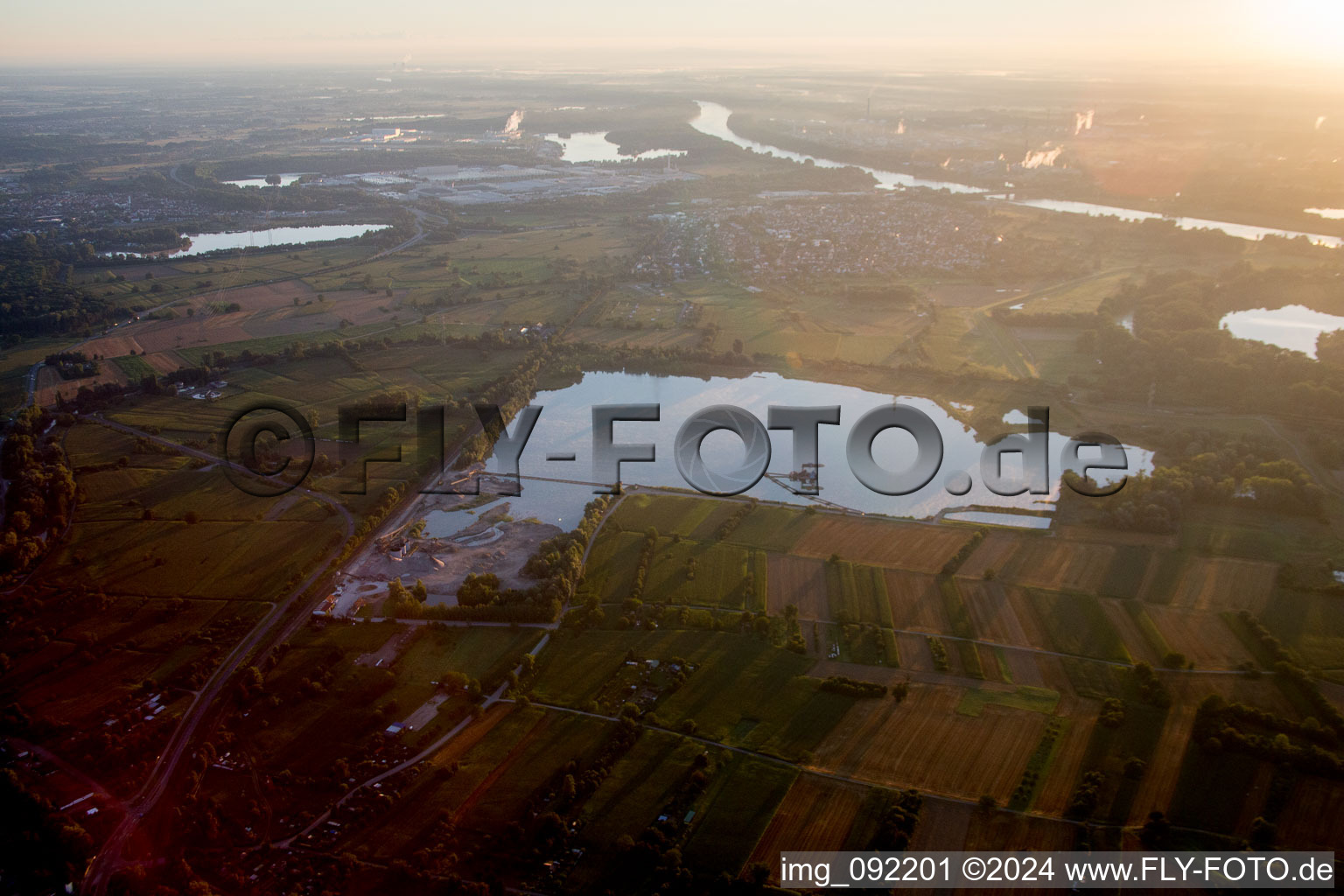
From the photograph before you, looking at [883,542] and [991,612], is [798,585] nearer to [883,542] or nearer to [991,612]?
[883,542]

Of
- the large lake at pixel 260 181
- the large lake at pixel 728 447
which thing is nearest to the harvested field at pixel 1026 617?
the large lake at pixel 728 447

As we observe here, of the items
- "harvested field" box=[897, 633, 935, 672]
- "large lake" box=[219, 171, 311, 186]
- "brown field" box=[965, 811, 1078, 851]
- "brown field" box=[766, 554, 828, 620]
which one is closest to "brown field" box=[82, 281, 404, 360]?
"brown field" box=[766, 554, 828, 620]

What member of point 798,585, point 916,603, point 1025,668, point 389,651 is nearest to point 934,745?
point 1025,668

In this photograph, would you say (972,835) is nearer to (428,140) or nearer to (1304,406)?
(1304,406)

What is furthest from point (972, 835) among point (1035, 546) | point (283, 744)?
point (283, 744)

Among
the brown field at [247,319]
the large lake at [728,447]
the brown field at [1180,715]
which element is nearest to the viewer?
the brown field at [1180,715]

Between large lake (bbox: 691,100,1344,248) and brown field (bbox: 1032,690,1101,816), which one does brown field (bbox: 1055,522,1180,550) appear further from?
large lake (bbox: 691,100,1344,248)

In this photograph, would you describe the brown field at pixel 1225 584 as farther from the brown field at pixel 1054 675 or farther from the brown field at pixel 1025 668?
the brown field at pixel 1025 668
